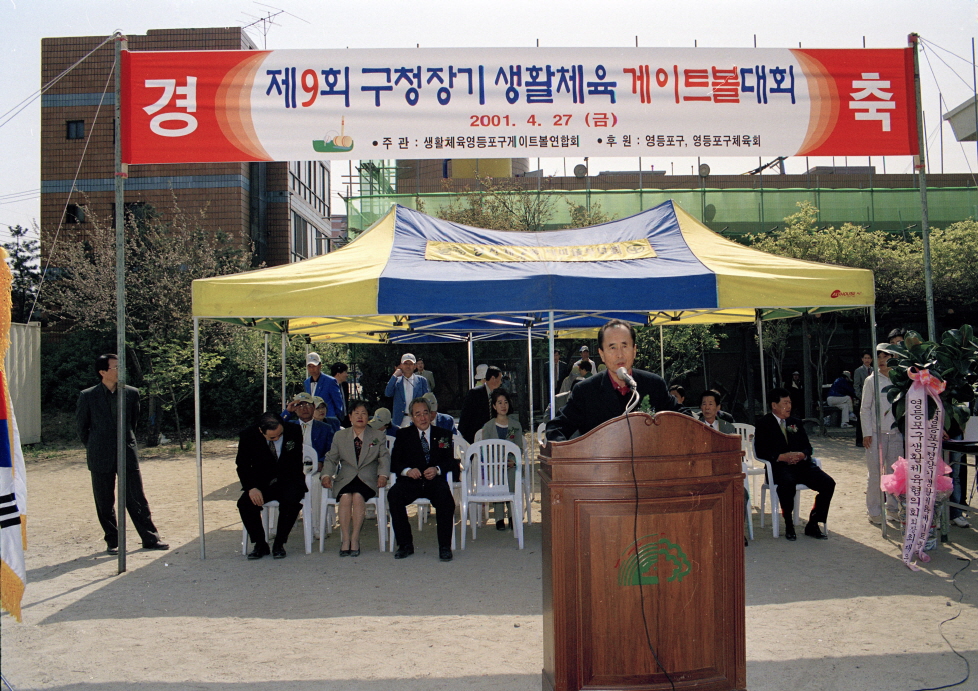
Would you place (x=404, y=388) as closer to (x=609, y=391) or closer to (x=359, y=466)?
(x=359, y=466)

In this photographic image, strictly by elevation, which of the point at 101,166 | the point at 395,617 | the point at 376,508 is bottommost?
the point at 395,617

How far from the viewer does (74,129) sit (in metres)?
21.6

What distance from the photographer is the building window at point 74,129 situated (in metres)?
21.5

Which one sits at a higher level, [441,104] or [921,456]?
[441,104]

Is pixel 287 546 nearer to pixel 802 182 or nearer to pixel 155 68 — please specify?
pixel 155 68

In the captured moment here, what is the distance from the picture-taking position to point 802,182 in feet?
73.2

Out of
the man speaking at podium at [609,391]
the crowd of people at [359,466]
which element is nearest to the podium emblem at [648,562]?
→ the man speaking at podium at [609,391]

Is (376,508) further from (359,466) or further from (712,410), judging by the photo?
(712,410)

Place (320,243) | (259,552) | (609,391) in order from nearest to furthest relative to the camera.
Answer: (609,391) < (259,552) < (320,243)

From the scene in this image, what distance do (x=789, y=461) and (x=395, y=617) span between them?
3926 mm

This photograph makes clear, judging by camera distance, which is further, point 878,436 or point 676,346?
point 676,346

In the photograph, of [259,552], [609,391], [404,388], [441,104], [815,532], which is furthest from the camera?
[404,388]

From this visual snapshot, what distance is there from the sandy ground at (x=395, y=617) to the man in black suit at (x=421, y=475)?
24 centimetres

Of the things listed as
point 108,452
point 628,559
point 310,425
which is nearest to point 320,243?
point 310,425
